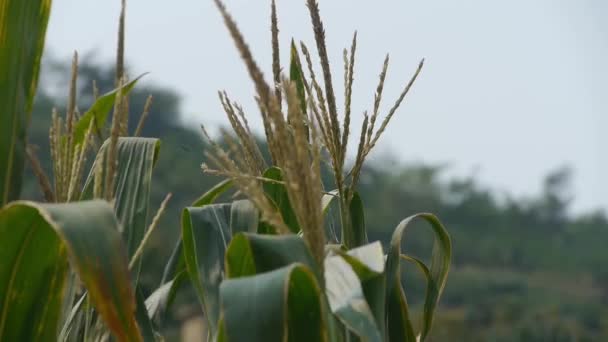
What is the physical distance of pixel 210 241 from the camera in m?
1.37

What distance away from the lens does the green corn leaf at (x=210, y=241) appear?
131 cm

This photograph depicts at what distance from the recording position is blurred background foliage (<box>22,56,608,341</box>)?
21.6 m

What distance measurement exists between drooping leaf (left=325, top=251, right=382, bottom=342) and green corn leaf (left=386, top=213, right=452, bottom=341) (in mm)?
254

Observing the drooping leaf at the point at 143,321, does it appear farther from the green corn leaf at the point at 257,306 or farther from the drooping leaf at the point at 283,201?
the green corn leaf at the point at 257,306

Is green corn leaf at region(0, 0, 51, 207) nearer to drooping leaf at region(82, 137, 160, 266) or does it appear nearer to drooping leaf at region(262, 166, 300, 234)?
drooping leaf at region(82, 137, 160, 266)

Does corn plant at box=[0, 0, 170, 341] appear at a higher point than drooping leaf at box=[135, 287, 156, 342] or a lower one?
higher

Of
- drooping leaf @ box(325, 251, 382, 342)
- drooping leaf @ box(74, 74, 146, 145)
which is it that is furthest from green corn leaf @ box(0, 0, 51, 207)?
drooping leaf @ box(325, 251, 382, 342)

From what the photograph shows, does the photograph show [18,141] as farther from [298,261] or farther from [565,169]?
[565,169]

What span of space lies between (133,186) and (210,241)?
184mm

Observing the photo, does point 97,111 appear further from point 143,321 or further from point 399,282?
point 399,282

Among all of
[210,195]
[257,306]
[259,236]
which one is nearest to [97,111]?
[210,195]

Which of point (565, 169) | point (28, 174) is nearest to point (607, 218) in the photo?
point (565, 169)

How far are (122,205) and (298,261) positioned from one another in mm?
470

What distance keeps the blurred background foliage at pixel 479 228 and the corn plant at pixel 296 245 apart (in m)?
15.8
